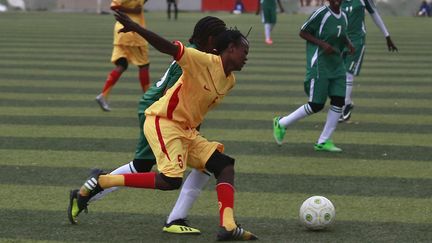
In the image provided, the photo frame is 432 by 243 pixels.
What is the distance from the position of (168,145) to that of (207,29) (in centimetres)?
91

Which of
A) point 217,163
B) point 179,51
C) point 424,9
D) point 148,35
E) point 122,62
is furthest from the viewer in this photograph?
point 424,9

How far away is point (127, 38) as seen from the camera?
12.7 metres

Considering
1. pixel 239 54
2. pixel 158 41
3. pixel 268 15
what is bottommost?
pixel 268 15

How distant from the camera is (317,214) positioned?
6359 millimetres

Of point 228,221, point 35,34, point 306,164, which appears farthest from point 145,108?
point 35,34

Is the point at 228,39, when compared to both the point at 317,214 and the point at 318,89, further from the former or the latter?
the point at 318,89

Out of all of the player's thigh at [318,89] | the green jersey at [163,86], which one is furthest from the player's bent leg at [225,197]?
the player's thigh at [318,89]

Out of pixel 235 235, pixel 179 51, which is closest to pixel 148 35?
pixel 179 51

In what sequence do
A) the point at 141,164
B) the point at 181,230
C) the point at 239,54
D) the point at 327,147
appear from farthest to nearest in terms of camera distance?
the point at 327,147 < the point at 141,164 < the point at 181,230 < the point at 239,54

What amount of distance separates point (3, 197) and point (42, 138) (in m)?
3.08

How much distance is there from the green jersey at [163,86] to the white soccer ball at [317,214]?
1.30 meters

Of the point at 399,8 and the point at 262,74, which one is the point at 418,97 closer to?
the point at 262,74

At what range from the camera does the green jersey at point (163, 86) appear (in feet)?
21.3

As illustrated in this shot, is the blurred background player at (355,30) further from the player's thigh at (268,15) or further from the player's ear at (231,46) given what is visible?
the player's thigh at (268,15)
